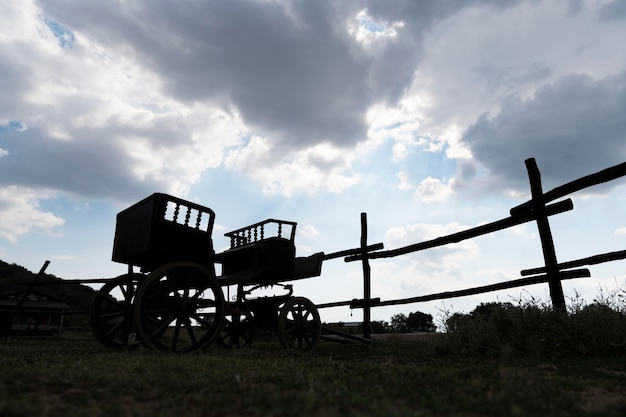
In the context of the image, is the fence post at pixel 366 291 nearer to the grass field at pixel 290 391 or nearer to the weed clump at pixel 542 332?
the weed clump at pixel 542 332

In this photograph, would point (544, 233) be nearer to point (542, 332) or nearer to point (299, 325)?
point (542, 332)

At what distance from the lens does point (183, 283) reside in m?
6.45

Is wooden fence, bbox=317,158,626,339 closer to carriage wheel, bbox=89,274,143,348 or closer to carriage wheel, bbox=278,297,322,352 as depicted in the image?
carriage wheel, bbox=278,297,322,352

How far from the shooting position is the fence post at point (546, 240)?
7168 millimetres

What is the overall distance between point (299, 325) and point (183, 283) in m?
2.39

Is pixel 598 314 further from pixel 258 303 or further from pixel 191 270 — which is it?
pixel 191 270

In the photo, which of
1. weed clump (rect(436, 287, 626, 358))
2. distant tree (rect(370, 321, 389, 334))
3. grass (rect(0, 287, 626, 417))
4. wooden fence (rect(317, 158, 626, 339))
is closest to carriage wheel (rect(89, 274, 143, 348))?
grass (rect(0, 287, 626, 417))

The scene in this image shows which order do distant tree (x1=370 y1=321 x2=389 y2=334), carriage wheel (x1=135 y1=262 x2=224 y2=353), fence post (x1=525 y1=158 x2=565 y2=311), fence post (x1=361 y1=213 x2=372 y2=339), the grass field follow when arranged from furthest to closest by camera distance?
distant tree (x1=370 y1=321 x2=389 y2=334), fence post (x1=361 y1=213 x2=372 y2=339), fence post (x1=525 y1=158 x2=565 y2=311), carriage wheel (x1=135 y1=262 x2=224 y2=353), the grass field

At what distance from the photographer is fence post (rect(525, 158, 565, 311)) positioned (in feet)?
23.5

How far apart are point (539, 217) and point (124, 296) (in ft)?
23.5

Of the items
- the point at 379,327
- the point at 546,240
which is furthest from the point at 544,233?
the point at 379,327

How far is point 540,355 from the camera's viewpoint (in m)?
5.92

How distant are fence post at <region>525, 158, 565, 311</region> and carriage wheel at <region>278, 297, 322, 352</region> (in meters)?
4.12

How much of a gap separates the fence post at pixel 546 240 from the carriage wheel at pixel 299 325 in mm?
4118
